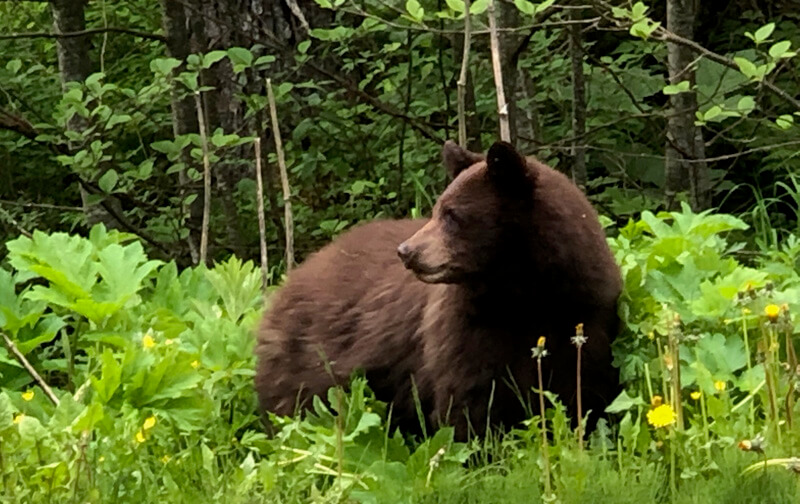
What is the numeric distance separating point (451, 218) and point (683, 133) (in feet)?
9.10

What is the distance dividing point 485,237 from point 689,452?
0.83 metres

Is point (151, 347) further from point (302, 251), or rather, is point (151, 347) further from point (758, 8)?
point (758, 8)

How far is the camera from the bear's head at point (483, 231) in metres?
2.98

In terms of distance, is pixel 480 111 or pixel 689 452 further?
pixel 480 111

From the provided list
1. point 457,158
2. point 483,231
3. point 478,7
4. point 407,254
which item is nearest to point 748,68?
point 478,7

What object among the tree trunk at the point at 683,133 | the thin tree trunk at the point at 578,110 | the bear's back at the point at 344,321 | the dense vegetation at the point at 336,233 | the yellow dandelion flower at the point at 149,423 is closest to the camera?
the dense vegetation at the point at 336,233

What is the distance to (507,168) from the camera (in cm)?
297

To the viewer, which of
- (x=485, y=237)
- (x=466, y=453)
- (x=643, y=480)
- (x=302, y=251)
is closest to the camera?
(x=643, y=480)

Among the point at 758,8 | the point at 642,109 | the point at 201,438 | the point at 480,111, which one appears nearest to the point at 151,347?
the point at 201,438

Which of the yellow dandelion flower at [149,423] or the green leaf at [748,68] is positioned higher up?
the green leaf at [748,68]

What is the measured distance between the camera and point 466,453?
2.68m

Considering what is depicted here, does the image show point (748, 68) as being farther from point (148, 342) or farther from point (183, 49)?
point (183, 49)

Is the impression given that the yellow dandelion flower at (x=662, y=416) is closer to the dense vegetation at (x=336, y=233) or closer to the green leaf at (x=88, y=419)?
the dense vegetation at (x=336, y=233)

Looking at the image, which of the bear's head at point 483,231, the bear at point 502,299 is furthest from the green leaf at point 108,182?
the bear's head at point 483,231
